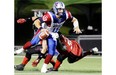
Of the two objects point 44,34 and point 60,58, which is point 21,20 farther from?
point 60,58

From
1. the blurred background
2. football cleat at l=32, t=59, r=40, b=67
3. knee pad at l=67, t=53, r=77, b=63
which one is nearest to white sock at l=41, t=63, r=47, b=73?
football cleat at l=32, t=59, r=40, b=67

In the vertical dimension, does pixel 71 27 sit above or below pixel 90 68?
above

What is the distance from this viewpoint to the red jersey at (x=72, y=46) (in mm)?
5714

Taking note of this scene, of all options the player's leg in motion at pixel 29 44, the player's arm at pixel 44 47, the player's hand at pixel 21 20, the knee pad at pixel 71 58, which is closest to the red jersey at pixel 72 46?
the knee pad at pixel 71 58

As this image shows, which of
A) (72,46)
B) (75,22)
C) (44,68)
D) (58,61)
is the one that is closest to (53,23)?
(75,22)

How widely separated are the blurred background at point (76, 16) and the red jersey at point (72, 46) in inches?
2.5

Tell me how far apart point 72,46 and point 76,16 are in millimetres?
440

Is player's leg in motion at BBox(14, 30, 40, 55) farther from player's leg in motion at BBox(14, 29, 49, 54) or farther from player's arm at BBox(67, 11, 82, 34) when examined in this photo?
player's arm at BBox(67, 11, 82, 34)

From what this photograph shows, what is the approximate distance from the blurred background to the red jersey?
6 cm
